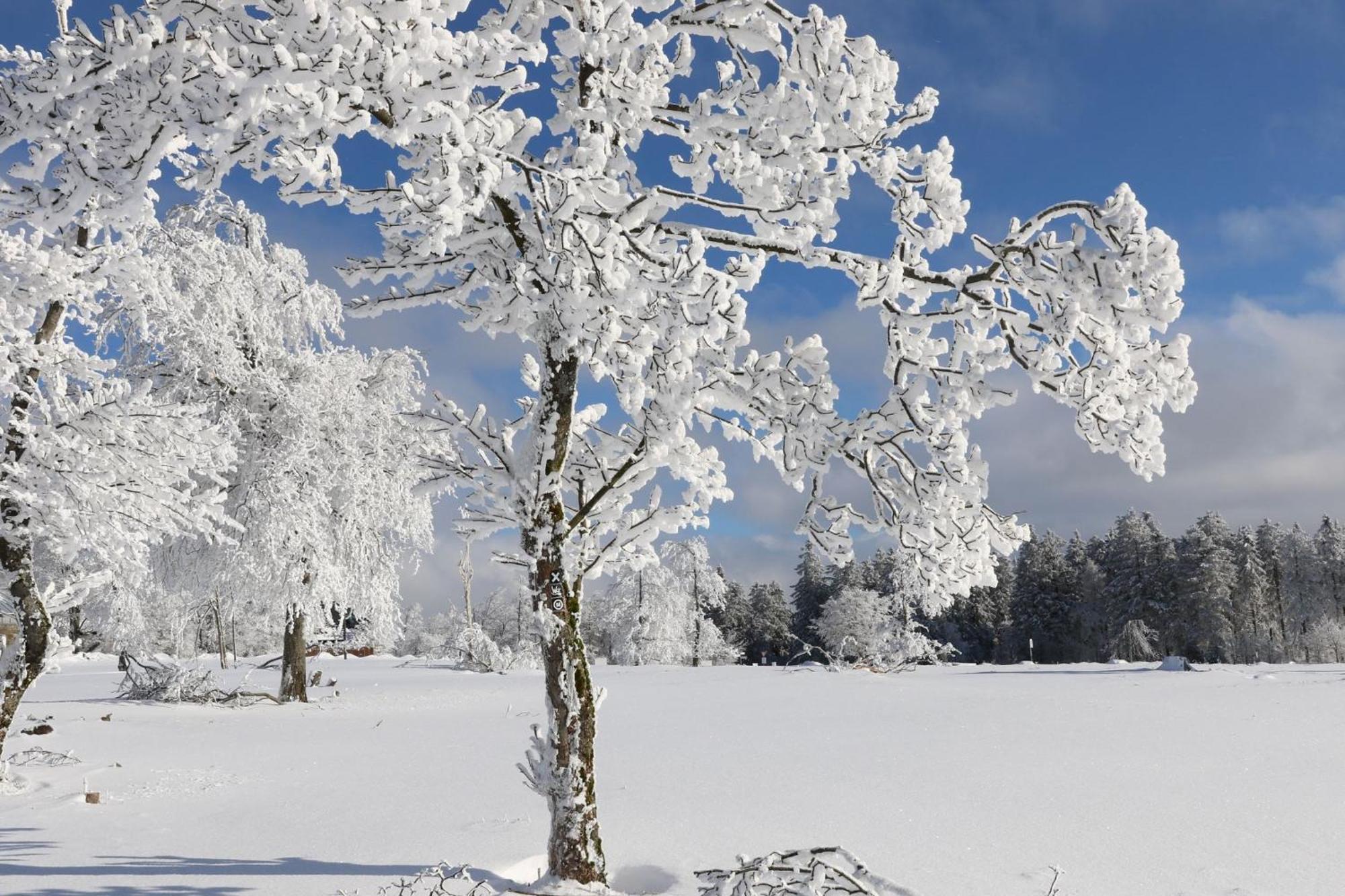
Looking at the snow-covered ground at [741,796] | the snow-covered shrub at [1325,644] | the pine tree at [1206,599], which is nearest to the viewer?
the snow-covered ground at [741,796]

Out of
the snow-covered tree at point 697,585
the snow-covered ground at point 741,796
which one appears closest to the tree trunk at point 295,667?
the snow-covered ground at point 741,796

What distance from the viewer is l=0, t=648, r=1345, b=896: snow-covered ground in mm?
4457

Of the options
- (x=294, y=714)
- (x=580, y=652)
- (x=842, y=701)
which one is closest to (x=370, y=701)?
(x=294, y=714)

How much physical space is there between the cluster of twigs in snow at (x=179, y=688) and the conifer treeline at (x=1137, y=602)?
142 ft

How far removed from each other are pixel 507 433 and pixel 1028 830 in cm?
388

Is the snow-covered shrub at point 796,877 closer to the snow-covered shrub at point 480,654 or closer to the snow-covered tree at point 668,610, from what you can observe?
the snow-covered shrub at point 480,654

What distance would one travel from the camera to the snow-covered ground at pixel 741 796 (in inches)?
175

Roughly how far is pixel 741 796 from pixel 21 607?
607 centimetres

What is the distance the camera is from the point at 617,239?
10.2 feet

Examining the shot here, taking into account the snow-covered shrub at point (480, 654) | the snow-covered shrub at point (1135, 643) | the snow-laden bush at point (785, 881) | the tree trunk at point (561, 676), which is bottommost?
the snow-covered shrub at point (1135, 643)

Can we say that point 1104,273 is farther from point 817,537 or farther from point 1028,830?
point 1028,830

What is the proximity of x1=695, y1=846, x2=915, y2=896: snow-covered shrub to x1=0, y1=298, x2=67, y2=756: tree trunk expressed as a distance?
630cm

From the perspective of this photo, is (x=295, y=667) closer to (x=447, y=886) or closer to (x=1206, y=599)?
(x=447, y=886)

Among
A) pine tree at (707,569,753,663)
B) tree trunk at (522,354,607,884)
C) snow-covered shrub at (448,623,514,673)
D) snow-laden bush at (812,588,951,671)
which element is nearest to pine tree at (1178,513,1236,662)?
snow-laden bush at (812,588,951,671)
